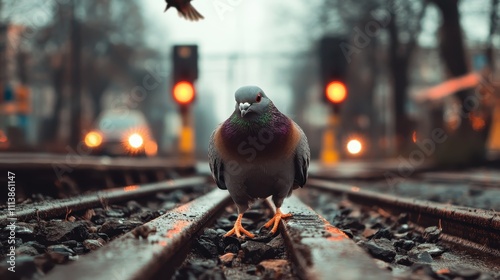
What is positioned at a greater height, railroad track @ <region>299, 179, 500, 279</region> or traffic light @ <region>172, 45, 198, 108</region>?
traffic light @ <region>172, 45, 198, 108</region>

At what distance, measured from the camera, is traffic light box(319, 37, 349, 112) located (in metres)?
11.2

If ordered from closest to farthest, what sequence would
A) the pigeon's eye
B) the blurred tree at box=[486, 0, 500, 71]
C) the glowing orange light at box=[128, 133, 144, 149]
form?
the pigeon's eye → the glowing orange light at box=[128, 133, 144, 149] → the blurred tree at box=[486, 0, 500, 71]

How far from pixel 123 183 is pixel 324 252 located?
6721 millimetres

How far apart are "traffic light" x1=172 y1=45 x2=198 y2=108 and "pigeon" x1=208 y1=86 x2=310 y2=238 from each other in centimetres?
752

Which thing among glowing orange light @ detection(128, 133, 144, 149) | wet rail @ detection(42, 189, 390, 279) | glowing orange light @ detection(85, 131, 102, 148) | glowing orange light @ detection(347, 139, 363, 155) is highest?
wet rail @ detection(42, 189, 390, 279)

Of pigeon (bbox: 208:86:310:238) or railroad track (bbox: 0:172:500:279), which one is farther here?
pigeon (bbox: 208:86:310:238)

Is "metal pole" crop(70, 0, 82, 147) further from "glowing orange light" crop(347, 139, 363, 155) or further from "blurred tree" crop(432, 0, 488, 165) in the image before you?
"glowing orange light" crop(347, 139, 363, 155)

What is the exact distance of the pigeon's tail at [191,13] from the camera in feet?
8.92

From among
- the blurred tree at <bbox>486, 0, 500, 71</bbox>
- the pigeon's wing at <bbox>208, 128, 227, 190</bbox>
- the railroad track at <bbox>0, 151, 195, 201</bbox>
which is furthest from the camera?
the blurred tree at <bbox>486, 0, 500, 71</bbox>

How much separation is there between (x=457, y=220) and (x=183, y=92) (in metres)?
7.58

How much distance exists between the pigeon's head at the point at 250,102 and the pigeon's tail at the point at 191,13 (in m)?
0.45

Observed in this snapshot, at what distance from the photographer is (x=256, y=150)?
9.93 ft

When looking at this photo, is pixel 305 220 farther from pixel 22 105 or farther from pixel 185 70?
pixel 22 105

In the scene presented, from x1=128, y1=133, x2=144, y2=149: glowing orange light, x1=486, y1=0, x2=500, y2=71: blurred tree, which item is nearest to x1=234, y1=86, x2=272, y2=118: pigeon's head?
x1=128, y1=133, x2=144, y2=149: glowing orange light
